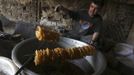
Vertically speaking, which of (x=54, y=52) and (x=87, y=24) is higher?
(x=54, y=52)

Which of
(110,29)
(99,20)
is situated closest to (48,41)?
(99,20)

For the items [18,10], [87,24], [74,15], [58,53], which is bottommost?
[18,10]

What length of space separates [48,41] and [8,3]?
2.26 m

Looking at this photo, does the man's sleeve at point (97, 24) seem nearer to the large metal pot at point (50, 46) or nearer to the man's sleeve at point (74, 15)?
the man's sleeve at point (74, 15)

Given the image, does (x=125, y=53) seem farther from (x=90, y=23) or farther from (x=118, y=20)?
(x=90, y=23)

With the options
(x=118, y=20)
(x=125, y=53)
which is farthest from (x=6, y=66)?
(x=118, y=20)

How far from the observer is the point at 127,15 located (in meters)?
3.75

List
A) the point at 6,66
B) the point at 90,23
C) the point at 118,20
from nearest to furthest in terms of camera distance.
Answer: the point at 6,66 < the point at 90,23 < the point at 118,20

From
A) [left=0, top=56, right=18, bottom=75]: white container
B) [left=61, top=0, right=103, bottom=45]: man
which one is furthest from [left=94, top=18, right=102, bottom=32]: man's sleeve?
[left=0, top=56, right=18, bottom=75]: white container

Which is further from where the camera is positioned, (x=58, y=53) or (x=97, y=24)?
(x=97, y=24)

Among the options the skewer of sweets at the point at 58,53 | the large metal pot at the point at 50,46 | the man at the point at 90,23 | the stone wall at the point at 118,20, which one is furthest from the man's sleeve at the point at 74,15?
the skewer of sweets at the point at 58,53

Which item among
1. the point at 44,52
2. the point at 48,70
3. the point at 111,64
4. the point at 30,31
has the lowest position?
the point at 111,64

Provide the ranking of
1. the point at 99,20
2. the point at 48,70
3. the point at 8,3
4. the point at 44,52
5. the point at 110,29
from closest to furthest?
the point at 44,52 < the point at 48,70 < the point at 99,20 < the point at 110,29 < the point at 8,3

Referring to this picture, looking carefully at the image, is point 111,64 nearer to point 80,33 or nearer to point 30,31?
point 80,33
